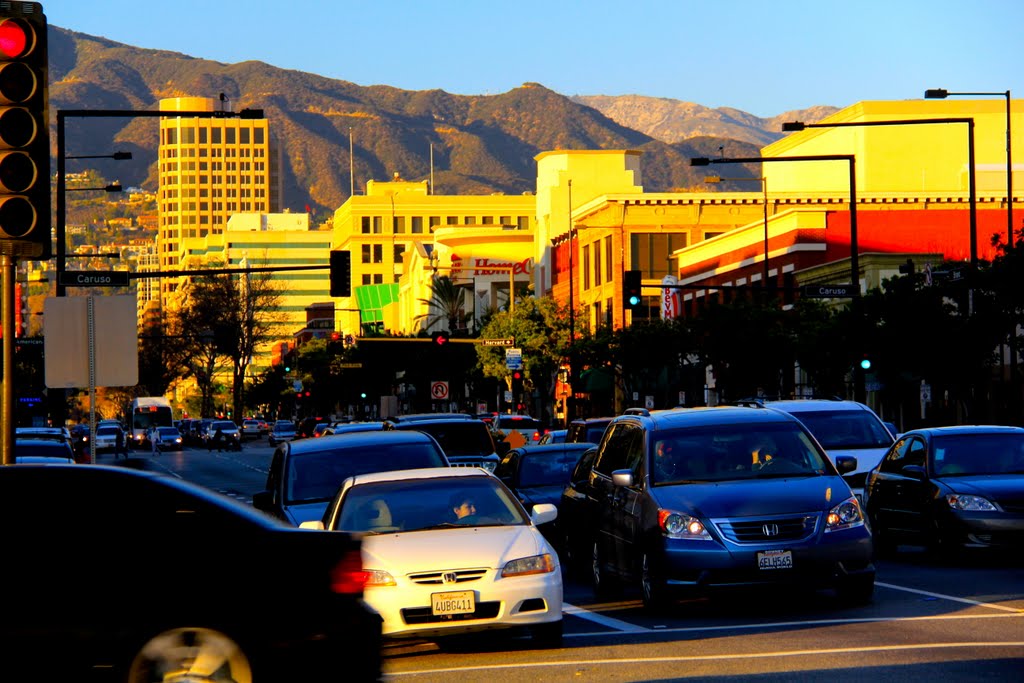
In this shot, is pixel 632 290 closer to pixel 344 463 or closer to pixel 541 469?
pixel 541 469

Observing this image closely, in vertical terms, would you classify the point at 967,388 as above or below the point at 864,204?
below

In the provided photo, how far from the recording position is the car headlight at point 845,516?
15.7 meters

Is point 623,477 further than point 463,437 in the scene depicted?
No

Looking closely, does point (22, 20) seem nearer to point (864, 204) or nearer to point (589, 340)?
point (589, 340)

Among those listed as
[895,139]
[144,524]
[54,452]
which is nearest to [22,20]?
[144,524]

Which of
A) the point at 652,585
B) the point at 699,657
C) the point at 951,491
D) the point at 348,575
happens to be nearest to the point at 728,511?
the point at 652,585

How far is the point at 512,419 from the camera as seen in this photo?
172ft

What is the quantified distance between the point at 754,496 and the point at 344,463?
5135 mm

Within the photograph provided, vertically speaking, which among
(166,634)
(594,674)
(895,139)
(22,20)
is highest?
(895,139)

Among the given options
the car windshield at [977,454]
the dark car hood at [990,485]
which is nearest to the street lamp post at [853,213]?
the car windshield at [977,454]

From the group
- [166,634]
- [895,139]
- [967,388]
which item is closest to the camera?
[166,634]

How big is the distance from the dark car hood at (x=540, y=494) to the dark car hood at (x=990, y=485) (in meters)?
4.92

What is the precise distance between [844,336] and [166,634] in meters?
44.8

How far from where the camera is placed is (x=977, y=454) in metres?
21.0
